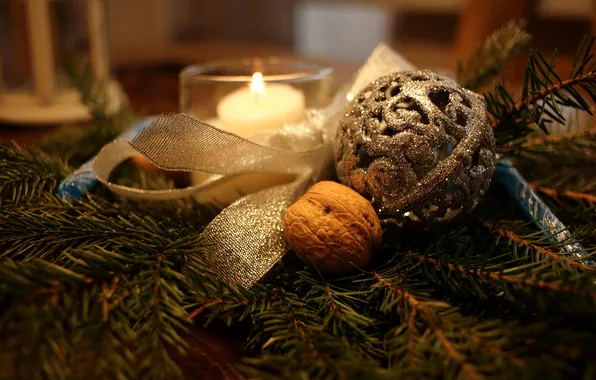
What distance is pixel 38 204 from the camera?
1.33 feet

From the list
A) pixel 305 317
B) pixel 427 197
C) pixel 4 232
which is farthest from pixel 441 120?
pixel 4 232

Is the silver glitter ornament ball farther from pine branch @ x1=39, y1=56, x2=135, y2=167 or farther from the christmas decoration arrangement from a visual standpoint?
pine branch @ x1=39, y1=56, x2=135, y2=167

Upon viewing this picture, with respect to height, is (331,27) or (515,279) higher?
(331,27)

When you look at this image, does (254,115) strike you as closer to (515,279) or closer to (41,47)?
(515,279)

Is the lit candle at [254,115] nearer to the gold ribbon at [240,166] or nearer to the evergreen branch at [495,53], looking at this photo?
the gold ribbon at [240,166]

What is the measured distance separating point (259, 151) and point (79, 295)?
176 mm

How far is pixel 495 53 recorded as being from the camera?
1.67ft

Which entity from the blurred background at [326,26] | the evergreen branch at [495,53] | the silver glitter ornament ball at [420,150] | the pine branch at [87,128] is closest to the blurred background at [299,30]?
the blurred background at [326,26]

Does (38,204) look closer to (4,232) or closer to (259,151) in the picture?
(4,232)

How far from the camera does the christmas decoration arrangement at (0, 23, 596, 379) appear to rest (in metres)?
0.26

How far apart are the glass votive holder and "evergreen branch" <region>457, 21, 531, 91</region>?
15cm

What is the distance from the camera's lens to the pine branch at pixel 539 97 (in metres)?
0.37

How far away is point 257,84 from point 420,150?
20 centimetres

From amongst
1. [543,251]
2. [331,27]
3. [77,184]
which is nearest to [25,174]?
[77,184]
